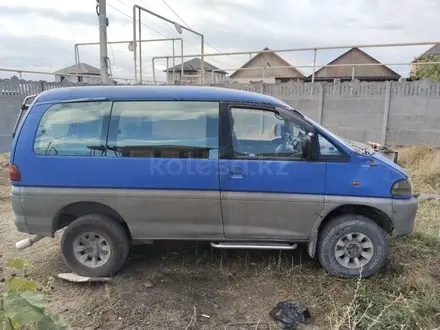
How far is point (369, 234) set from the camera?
138 inches

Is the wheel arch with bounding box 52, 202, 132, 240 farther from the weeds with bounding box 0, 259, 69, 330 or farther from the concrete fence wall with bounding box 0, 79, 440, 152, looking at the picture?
the concrete fence wall with bounding box 0, 79, 440, 152

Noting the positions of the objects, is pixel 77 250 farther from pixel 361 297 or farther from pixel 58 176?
pixel 361 297

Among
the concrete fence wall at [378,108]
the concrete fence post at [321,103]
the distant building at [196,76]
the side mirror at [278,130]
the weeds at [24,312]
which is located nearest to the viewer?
the weeds at [24,312]

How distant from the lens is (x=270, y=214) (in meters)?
3.51

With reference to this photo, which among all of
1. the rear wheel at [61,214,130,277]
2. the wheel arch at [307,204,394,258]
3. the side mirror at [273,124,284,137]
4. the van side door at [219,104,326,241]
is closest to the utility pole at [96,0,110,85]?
the rear wheel at [61,214,130,277]

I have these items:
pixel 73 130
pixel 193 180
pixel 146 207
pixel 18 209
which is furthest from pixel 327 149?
pixel 18 209

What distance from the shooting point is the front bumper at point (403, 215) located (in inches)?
137

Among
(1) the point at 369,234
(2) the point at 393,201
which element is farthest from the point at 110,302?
(2) the point at 393,201

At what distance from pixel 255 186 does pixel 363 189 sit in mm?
1019

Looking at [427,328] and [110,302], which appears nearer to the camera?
[427,328]

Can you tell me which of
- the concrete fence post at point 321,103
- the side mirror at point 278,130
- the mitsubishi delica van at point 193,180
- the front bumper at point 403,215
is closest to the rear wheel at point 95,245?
the mitsubishi delica van at point 193,180

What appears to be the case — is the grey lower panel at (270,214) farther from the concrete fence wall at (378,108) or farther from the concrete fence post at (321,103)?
the concrete fence post at (321,103)

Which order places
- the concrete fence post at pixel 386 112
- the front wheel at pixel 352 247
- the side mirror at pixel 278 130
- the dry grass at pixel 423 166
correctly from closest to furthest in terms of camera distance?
1. the front wheel at pixel 352 247
2. the side mirror at pixel 278 130
3. the dry grass at pixel 423 166
4. the concrete fence post at pixel 386 112

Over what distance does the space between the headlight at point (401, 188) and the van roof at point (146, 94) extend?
4.48ft
